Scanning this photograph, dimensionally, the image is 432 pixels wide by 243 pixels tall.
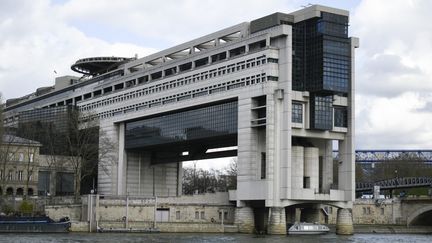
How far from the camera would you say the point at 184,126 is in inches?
5581

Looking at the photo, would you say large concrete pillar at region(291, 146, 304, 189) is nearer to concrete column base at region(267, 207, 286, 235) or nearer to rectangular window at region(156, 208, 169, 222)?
concrete column base at region(267, 207, 286, 235)

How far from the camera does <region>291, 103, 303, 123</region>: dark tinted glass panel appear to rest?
396ft

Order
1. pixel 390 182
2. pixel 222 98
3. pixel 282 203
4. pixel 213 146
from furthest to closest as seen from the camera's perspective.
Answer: pixel 390 182, pixel 213 146, pixel 222 98, pixel 282 203

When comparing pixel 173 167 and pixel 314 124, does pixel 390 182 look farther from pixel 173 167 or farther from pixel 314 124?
pixel 314 124

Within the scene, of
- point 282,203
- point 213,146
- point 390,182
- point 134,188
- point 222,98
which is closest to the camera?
point 282,203

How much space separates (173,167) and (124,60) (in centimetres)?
2497

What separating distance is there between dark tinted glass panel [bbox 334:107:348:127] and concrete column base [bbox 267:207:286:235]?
17.0 m

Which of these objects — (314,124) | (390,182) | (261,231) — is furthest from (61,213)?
(390,182)

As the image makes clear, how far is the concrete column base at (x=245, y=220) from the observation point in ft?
402

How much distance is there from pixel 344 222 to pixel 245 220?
50.5 feet

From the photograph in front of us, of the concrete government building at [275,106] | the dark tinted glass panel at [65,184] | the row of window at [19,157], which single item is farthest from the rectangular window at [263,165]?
the dark tinted glass panel at [65,184]

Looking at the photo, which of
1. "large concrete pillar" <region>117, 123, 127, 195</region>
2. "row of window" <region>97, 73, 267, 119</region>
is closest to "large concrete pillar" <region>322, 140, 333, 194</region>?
"row of window" <region>97, 73, 267, 119</region>

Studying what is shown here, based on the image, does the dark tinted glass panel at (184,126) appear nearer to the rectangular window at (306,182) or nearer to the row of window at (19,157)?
the rectangular window at (306,182)

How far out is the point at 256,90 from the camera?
123m
